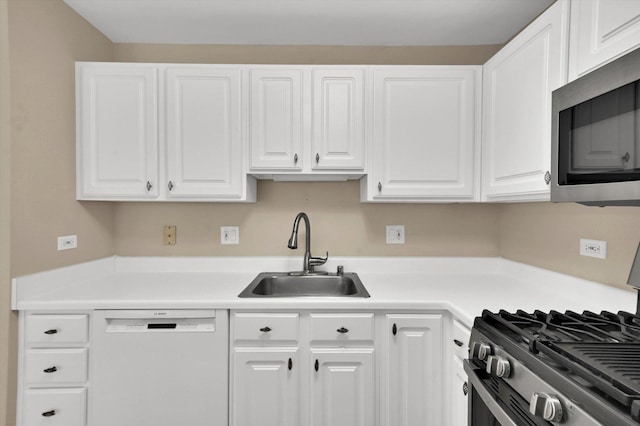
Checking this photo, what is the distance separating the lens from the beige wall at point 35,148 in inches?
59.8

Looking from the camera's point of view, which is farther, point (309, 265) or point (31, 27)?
point (309, 265)

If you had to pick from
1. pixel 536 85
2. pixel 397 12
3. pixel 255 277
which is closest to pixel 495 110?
pixel 536 85

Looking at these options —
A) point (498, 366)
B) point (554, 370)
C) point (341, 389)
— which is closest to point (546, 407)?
point (554, 370)

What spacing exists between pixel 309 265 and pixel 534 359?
4.68 ft

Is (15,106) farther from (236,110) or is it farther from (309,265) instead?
(309,265)

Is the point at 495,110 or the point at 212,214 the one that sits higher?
the point at 495,110

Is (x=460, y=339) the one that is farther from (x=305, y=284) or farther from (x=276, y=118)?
(x=276, y=118)

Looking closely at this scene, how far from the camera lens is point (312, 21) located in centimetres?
198

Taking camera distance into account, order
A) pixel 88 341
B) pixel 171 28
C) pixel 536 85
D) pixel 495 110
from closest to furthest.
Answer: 1. pixel 536 85
2. pixel 88 341
3. pixel 495 110
4. pixel 171 28

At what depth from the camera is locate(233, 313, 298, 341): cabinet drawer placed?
1606 millimetres

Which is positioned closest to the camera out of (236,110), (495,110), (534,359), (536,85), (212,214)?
(534,359)

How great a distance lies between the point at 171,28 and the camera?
2.06 meters

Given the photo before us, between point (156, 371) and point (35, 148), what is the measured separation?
1225 mm

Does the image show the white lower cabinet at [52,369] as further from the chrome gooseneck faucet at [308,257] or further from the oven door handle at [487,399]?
the oven door handle at [487,399]
